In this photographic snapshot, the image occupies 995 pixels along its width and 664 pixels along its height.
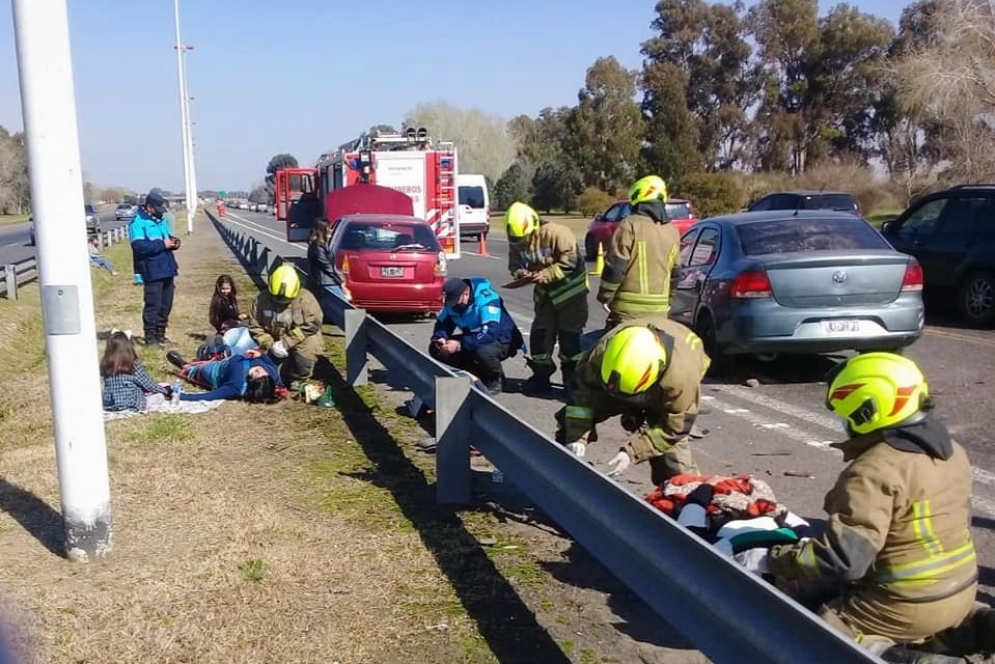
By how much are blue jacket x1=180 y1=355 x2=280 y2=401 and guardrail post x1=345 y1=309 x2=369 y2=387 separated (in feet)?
2.10

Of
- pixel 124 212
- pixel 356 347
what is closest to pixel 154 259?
pixel 356 347

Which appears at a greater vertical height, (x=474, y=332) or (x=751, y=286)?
(x=751, y=286)

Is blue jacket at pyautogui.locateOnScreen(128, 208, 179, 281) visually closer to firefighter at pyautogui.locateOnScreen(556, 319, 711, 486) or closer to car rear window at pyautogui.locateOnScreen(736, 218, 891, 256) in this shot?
car rear window at pyautogui.locateOnScreen(736, 218, 891, 256)

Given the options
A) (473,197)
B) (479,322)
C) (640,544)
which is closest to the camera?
(640,544)

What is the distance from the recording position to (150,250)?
38.3ft

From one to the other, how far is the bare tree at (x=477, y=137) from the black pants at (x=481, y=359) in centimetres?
7724

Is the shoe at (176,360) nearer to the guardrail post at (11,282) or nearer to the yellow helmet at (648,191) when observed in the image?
the yellow helmet at (648,191)

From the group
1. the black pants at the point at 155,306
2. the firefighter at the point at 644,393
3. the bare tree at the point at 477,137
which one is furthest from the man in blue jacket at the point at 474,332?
the bare tree at the point at 477,137

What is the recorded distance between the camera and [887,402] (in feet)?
10.7

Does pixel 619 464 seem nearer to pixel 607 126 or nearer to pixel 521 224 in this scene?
pixel 521 224

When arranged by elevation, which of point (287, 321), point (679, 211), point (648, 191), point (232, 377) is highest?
point (648, 191)

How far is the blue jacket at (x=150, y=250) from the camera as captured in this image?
1168 centimetres

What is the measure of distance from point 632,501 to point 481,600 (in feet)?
3.88

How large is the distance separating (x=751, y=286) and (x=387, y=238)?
260 inches
